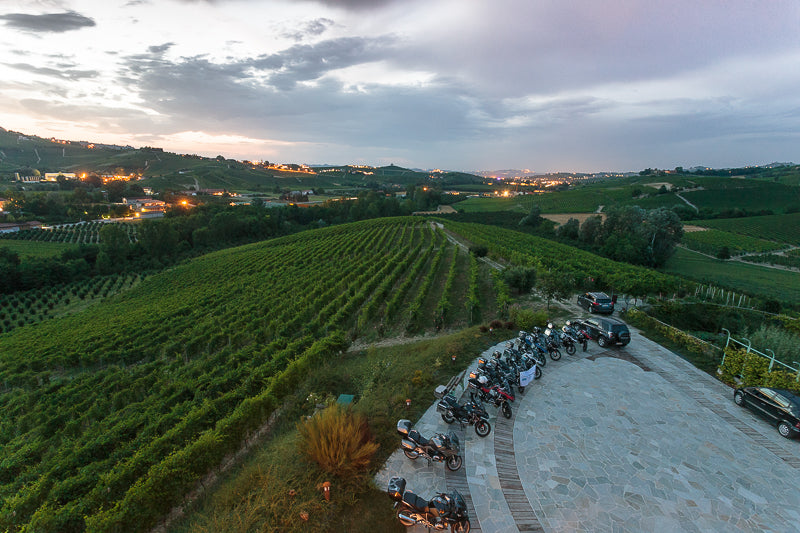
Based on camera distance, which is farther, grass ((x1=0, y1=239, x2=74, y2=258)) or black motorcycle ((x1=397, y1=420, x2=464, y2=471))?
grass ((x1=0, y1=239, x2=74, y2=258))

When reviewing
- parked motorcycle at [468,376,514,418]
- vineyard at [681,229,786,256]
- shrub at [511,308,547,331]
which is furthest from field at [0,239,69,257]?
vineyard at [681,229,786,256]

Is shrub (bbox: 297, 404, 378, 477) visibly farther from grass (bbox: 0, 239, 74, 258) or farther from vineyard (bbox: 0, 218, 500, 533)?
grass (bbox: 0, 239, 74, 258)

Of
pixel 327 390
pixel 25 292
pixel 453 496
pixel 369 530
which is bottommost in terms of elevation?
pixel 25 292

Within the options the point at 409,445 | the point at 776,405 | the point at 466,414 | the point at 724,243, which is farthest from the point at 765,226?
the point at 409,445

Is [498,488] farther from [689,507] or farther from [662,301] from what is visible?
[662,301]

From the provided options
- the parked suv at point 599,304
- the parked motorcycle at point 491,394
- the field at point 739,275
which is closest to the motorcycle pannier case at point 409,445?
the parked motorcycle at point 491,394

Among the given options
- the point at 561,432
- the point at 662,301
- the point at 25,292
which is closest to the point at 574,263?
the point at 662,301
